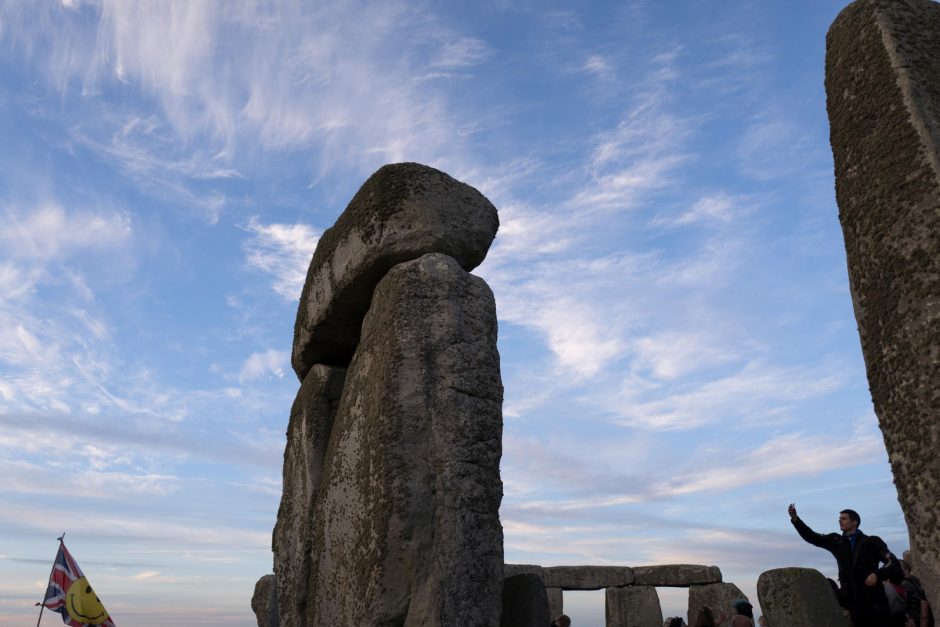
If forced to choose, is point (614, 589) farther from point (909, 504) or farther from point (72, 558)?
point (909, 504)

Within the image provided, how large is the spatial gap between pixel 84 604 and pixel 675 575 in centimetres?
884

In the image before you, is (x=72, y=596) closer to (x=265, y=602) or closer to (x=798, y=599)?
(x=265, y=602)

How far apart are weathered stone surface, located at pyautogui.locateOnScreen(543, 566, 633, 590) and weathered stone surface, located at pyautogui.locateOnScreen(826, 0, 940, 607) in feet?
41.4

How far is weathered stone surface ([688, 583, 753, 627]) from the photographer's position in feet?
43.3

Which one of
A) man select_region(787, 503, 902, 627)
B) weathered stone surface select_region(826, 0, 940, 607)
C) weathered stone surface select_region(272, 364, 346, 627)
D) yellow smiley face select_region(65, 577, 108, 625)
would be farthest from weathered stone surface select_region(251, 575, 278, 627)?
yellow smiley face select_region(65, 577, 108, 625)

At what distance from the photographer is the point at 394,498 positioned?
418 cm

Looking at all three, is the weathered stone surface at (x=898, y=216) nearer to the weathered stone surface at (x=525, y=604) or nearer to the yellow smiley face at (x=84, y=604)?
the weathered stone surface at (x=525, y=604)

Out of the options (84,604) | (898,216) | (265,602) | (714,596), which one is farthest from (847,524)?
(84,604)

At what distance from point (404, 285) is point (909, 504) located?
9.44 ft

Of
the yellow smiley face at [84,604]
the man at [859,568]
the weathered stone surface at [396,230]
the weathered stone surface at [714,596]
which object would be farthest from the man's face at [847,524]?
the yellow smiley face at [84,604]

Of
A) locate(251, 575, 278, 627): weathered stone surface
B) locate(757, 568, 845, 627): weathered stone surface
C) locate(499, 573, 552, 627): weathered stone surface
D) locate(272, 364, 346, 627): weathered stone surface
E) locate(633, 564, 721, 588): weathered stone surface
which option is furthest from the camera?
locate(633, 564, 721, 588): weathered stone surface

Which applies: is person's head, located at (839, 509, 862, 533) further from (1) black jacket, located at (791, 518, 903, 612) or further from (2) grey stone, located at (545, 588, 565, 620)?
(2) grey stone, located at (545, 588, 565, 620)

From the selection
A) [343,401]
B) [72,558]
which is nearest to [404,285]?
[343,401]

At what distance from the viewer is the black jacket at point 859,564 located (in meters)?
4.49
